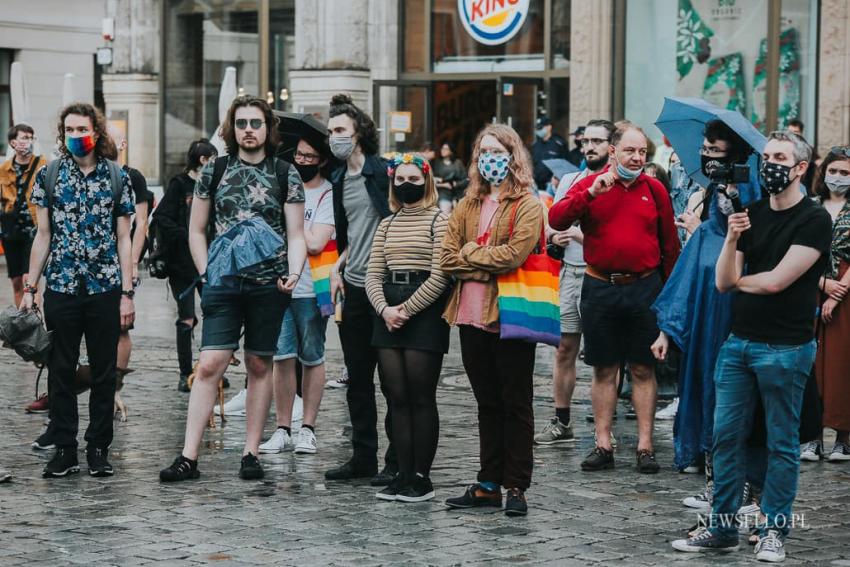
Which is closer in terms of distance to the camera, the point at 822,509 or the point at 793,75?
the point at 822,509

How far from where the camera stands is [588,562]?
6.96m

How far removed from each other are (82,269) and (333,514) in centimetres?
218

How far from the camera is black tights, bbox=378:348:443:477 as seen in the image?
328 inches

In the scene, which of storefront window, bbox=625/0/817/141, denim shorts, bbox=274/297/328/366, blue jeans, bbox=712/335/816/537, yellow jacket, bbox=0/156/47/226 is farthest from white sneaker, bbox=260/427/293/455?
storefront window, bbox=625/0/817/141

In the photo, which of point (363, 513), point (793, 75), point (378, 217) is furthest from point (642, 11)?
point (363, 513)

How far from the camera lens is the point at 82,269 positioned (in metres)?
9.01

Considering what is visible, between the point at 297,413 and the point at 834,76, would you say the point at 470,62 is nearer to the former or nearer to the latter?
the point at 834,76

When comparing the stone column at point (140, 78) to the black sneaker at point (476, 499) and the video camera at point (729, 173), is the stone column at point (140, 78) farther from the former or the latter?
the video camera at point (729, 173)

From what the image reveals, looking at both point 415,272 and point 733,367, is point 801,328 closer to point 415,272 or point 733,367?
point 733,367

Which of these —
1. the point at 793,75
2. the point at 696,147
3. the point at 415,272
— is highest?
the point at 793,75

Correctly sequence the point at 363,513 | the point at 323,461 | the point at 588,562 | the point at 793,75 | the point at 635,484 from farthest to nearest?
the point at 793,75 < the point at 323,461 < the point at 635,484 < the point at 363,513 < the point at 588,562

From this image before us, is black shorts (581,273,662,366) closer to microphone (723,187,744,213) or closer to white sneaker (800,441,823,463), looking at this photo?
white sneaker (800,441,823,463)

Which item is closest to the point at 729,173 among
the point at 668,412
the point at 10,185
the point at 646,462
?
the point at 646,462

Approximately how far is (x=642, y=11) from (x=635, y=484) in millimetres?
14303
